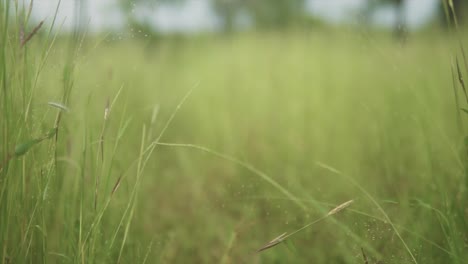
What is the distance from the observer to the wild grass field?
2.43ft

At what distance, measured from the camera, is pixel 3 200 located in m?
0.67

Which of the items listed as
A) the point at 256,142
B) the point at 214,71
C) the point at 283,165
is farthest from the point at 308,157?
the point at 214,71

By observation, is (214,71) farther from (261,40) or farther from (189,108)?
(189,108)

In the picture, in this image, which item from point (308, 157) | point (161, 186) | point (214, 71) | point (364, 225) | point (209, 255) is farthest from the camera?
point (214, 71)

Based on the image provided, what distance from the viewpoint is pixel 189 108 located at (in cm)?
350

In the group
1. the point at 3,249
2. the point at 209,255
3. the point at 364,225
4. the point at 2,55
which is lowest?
the point at 209,255

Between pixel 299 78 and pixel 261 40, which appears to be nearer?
pixel 299 78

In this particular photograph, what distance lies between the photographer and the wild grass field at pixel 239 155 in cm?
74

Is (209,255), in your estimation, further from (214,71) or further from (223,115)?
(214,71)

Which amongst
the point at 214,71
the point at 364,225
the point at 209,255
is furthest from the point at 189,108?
the point at 364,225

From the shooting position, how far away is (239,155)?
7.09ft

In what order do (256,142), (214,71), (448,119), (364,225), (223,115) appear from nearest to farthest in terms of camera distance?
(364,225)
(256,142)
(448,119)
(223,115)
(214,71)

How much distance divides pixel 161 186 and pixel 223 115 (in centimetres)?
99

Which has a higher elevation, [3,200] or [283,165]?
[3,200]
